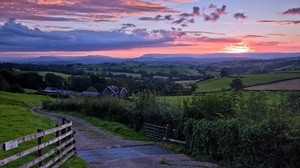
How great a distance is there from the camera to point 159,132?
2738cm

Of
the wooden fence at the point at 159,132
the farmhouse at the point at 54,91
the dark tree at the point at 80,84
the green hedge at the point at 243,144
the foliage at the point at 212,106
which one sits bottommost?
the farmhouse at the point at 54,91

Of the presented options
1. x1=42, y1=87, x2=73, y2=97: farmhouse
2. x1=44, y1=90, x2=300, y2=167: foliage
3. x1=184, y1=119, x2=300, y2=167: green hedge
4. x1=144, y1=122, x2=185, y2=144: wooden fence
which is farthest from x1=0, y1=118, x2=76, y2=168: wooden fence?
x1=42, y1=87, x2=73, y2=97: farmhouse

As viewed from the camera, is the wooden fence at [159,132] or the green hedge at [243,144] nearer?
the green hedge at [243,144]

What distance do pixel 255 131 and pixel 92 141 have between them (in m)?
14.6

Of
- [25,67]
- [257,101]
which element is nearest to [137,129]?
[257,101]

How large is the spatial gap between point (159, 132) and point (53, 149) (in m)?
14.0

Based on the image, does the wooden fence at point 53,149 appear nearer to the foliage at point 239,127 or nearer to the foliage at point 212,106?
the foliage at point 239,127

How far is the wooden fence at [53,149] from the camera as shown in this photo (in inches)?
389

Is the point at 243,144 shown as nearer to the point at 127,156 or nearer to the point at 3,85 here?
the point at 127,156

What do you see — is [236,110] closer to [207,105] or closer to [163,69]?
[207,105]

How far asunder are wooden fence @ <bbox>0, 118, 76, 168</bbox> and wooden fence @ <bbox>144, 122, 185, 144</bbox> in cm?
778

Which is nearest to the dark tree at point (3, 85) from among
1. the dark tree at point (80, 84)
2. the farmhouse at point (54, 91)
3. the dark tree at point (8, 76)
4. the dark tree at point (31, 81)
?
the dark tree at point (8, 76)

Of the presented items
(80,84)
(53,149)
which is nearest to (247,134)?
(53,149)

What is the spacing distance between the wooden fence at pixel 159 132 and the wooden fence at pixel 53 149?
7.78 m
